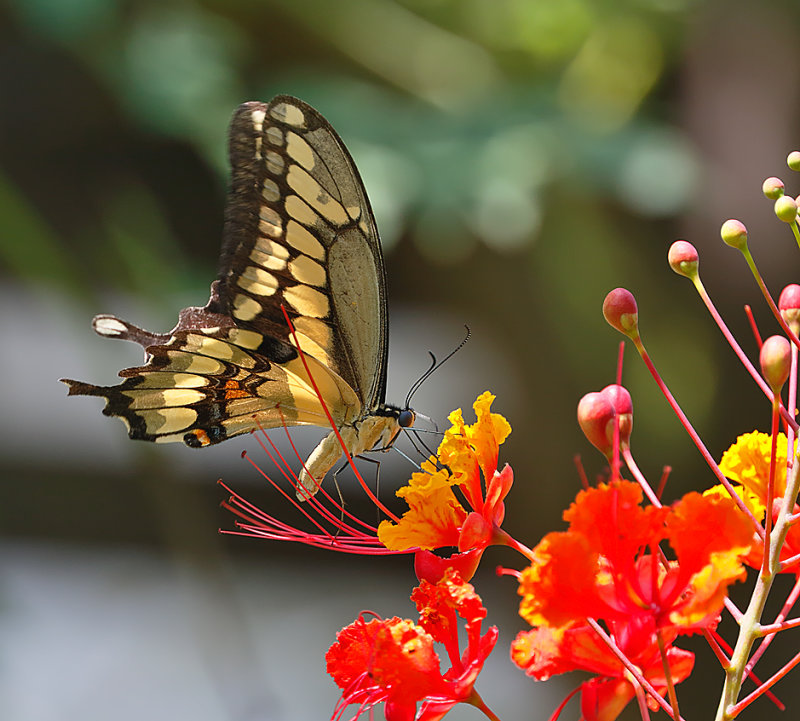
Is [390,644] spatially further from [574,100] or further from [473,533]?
[574,100]

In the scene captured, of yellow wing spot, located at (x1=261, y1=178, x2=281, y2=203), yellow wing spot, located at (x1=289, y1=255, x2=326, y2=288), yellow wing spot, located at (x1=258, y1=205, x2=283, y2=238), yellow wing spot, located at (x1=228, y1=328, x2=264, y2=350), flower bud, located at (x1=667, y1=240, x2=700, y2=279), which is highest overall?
yellow wing spot, located at (x1=261, y1=178, x2=281, y2=203)

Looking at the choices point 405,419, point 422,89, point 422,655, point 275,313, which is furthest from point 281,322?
point 422,89

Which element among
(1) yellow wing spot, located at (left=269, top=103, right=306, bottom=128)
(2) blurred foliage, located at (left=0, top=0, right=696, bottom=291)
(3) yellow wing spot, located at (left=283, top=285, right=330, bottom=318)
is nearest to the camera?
(1) yellow wing spot, located at (left=269, top=103, right=306, bottom=128)

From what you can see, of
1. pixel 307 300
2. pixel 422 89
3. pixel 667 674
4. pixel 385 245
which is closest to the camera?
pixel 667 674

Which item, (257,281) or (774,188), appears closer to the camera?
(774,188)

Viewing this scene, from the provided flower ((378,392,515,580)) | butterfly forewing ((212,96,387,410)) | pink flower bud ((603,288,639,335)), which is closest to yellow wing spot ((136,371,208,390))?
butterfly forewing ((212,96,387,410))

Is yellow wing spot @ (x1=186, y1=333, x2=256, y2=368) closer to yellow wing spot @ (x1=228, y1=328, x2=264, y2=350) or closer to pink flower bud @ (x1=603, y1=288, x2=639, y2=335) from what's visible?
yellow wing spot @ (x1=228, y1=328, x2=264, y2=350)

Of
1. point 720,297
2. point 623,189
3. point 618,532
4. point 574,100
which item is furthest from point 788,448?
point 720,297

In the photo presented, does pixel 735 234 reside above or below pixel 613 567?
above

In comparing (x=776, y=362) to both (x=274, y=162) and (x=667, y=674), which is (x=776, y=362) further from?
(x=274, y=162)
